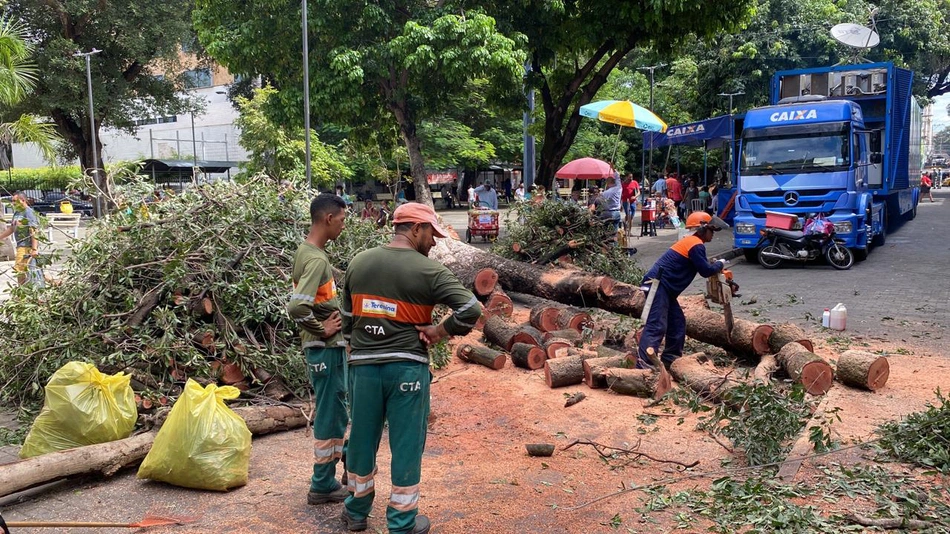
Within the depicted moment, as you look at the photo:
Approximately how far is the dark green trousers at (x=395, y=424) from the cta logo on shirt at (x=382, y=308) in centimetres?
25

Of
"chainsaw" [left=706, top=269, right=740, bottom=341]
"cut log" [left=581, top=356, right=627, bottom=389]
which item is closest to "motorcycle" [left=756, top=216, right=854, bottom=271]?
"chainsaw" [left=706, top=269, right=740, bottom=341]

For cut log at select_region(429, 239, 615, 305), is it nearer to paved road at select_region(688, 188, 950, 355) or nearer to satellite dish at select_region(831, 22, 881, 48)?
paved road at select_region(688, 188, 950, 355)

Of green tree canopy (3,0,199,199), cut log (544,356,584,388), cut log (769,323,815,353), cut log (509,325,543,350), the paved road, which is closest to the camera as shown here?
cut log (544,356,584,388)

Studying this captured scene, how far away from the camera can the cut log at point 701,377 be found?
19.8 feet

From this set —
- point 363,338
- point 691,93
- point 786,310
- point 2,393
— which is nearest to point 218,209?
point 2,393

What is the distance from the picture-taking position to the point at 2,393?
20.0ft

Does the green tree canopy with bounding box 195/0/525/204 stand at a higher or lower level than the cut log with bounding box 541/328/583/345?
higher

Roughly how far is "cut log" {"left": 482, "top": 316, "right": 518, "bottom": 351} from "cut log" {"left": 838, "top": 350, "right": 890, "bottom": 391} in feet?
10.4

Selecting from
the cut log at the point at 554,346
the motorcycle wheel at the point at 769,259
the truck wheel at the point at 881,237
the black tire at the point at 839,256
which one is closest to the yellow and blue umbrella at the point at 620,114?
the motorcycle wheel at the point at 769,259

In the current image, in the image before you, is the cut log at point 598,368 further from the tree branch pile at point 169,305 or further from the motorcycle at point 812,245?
the motorcycle at point 812,245

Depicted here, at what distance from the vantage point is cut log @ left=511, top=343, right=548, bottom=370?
7.41 metres

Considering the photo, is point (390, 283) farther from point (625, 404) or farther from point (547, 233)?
point (547, 233)

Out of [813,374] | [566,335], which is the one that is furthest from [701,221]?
[566,335]

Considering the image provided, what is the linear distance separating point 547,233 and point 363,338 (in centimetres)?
809
